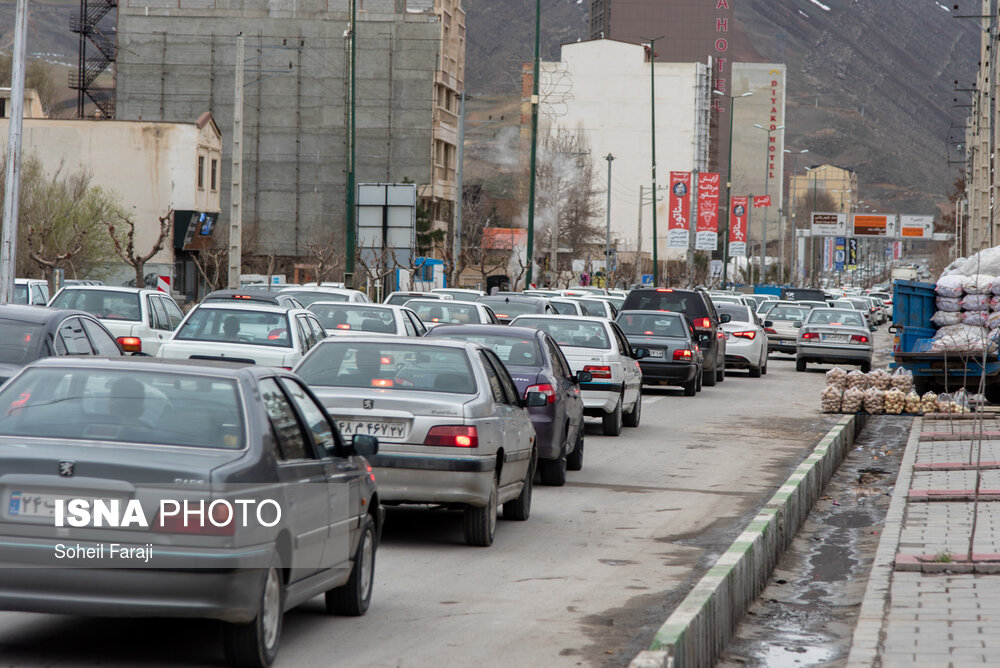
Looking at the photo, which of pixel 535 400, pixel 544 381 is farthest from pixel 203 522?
pixel 544 381

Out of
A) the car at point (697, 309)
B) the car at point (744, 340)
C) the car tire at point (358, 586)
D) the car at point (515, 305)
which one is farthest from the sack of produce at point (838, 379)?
the car tire at point (358, 586)

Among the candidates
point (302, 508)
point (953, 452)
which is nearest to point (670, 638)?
point (302, 508)

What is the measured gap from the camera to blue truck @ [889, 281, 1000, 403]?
24.8m

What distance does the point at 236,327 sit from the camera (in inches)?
742

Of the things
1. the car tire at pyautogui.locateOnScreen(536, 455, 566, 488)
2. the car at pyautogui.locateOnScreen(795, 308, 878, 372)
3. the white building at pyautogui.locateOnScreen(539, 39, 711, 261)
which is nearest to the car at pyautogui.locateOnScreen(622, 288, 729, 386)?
the car at pyautogui.locateOnScreen(795, 308, 878, 372)

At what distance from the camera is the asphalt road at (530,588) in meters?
7.43

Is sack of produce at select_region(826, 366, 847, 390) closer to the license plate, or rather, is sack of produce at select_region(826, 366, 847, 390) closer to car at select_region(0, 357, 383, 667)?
the license plate

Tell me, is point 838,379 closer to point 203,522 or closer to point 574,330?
point 574,330

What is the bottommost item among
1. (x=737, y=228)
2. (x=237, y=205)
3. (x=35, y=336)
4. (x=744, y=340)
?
(x=744, y=340)

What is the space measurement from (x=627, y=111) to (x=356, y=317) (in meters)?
119

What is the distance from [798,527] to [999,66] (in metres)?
59.8

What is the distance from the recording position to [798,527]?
13.3m

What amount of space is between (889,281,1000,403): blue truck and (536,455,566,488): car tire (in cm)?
1151

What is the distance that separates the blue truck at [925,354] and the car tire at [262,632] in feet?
63.8
